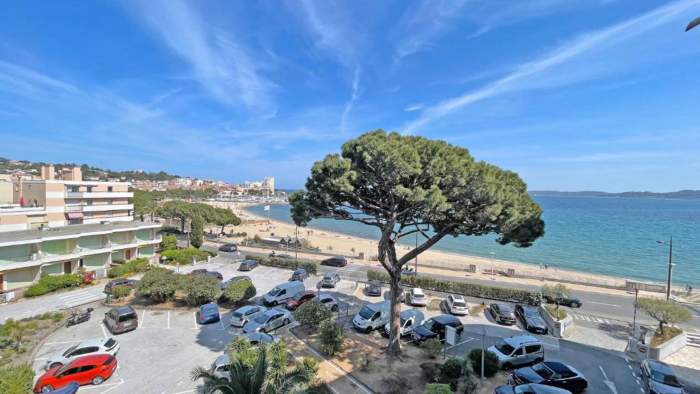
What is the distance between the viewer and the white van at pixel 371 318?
60.8 ft

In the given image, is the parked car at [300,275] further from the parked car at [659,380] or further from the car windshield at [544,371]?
the parked car at [659,380]

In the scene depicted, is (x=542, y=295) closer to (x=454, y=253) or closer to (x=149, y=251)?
(x=454, y=253)

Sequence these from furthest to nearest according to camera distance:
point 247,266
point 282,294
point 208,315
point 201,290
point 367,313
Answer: point 247,266 → point 282,294 → point 201,290 → point 208,315 → point 367,313

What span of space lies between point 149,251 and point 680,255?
8319 cm

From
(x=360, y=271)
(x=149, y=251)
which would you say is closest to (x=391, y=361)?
(x=360, y=271)

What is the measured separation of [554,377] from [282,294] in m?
17.2

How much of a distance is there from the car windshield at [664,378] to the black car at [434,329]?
801cm

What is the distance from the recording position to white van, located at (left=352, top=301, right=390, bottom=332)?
18545 mm

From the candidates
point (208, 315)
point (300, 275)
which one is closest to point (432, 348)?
point (208, 315)

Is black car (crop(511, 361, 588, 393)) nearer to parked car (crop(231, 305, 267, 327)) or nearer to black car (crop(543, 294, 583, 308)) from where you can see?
black car (crop(543, 294, 583, 308))

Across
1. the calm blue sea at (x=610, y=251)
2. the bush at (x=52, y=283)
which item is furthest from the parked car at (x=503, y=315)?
the calm blue sea at (x=610, y=251)

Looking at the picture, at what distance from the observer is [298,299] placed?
23203 mm

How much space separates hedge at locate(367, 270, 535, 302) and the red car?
2104 cm

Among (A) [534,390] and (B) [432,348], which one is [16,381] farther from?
(A) [534,390]
